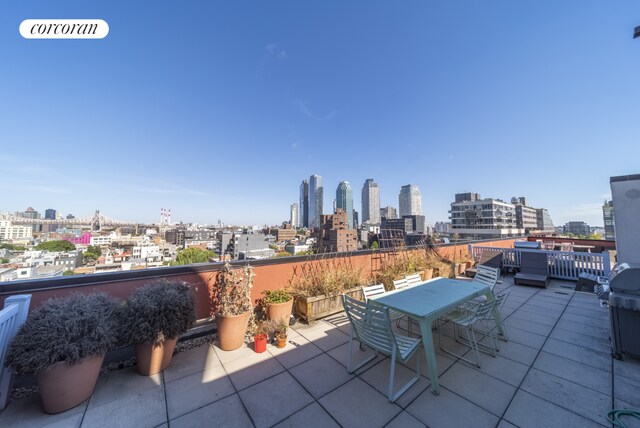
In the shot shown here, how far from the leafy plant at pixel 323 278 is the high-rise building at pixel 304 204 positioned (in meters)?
134

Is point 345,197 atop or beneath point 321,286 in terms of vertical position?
atop

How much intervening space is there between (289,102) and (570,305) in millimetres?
12920

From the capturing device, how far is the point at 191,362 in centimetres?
262

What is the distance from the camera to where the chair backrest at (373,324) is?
6.94ft

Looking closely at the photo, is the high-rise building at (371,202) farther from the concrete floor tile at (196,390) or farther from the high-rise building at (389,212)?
the concrete floor tile at (196,390)

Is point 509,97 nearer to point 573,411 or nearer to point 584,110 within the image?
point 584,110

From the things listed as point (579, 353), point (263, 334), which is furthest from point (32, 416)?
point (579, 353)

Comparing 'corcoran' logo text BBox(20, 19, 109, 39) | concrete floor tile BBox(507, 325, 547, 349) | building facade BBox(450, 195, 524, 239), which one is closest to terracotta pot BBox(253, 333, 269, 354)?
concrete floor tile BBox(507, 325, 547, 349)

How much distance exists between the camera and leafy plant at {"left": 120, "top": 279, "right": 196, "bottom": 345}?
2.23 meters

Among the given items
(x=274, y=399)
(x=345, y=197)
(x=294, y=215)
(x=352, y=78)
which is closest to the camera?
(x=274, y=399)

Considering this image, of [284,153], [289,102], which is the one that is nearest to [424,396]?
[289,102]

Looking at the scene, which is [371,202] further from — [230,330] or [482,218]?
[230,330]

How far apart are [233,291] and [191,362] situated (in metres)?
0.90

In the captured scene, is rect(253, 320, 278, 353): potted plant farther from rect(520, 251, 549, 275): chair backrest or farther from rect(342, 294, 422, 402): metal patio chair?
rect(520, 251, 549, 275): chair backrest
